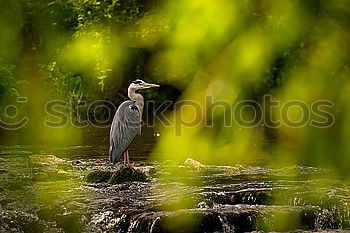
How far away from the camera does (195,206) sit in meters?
4.69

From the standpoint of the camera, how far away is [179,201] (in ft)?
15.8

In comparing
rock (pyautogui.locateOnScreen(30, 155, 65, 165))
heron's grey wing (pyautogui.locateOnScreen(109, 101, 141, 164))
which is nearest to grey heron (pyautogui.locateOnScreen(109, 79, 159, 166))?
heron's grey wing (pyautogui.locateOnScreen(109, 101, 141, 164))

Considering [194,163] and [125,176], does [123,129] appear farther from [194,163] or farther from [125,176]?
[194,163]

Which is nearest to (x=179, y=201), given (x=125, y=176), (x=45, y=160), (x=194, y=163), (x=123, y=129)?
(x=194, y=163)

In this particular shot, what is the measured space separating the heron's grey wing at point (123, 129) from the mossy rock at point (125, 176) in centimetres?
35

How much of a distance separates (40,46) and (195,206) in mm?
2583

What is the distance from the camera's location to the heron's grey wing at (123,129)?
20.3ft

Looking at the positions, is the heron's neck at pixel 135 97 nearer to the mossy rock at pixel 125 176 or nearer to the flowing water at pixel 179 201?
the flowing water at pixel 179 201

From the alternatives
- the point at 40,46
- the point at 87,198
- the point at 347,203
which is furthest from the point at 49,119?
the point at 40,46

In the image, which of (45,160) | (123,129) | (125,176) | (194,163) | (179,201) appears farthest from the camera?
(45,160)

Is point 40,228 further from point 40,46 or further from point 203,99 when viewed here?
point 203,99

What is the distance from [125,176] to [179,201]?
3.26 feet

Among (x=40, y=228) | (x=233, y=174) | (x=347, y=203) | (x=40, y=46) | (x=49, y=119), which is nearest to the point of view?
(x=40, y=46)

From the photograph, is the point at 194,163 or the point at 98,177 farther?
the point at 98,177
